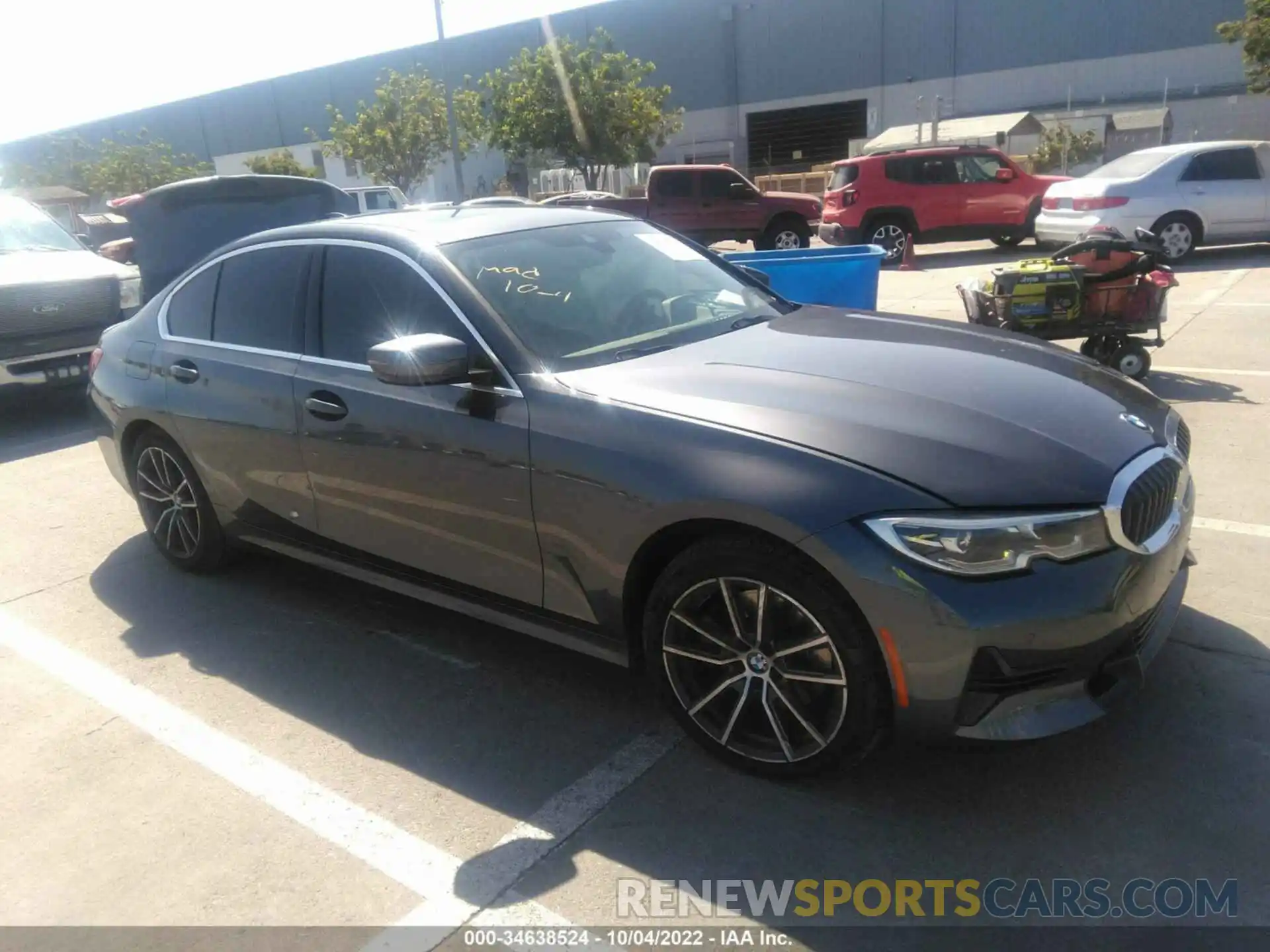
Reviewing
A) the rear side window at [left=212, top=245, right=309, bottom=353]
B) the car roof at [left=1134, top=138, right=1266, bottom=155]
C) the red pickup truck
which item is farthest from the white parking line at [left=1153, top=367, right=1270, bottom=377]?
the red pickup truck

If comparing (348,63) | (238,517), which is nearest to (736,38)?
(348,63)

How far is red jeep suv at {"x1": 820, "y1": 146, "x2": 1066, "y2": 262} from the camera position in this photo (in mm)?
17000

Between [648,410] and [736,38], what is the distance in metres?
47.7

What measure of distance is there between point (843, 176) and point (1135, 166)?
15.6 ft

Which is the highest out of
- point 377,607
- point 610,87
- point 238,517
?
point 610,87

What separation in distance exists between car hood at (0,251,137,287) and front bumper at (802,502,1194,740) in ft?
27.6

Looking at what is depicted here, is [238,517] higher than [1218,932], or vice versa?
[238,517]

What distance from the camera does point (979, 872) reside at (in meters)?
2.62

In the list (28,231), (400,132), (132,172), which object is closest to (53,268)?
(28,231)

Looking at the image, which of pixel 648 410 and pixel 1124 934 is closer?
pixel 1124 934

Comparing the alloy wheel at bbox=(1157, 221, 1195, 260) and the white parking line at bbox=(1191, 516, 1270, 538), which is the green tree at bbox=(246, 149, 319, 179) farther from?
the white parking line at bbox=(1191, 516, 1270, 538)

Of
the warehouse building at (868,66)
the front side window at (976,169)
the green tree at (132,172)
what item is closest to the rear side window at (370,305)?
the front side window at (976,169)

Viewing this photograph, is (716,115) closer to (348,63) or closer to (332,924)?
(348,63)

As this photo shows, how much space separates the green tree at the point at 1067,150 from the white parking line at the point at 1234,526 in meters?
32.2
